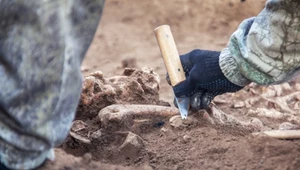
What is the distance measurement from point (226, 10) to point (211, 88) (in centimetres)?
328

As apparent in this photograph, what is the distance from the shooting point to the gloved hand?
2.51 m

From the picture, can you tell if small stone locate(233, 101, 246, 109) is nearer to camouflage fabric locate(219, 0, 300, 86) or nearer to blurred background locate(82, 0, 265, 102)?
camouflage fabric locate(219, 0, 300, 86)

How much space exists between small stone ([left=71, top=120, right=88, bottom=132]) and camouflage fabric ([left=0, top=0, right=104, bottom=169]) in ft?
2.89

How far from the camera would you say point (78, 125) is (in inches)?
106

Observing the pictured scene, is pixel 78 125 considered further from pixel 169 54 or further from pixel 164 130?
pixel 169 54

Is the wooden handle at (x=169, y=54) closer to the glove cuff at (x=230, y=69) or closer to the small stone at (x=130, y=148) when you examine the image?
the glove cuff at (x=230, y=69)

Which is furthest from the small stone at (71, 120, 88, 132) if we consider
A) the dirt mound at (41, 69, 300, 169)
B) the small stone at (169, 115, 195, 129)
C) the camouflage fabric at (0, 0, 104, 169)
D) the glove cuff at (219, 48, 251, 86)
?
the camouflage fabric at (0, 0, 104, 169)

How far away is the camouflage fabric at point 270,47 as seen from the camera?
7.53 feet

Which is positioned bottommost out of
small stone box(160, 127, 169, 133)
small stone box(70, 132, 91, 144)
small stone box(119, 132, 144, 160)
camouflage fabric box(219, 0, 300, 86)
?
Result: small stone box(70, 132, 91, 144)

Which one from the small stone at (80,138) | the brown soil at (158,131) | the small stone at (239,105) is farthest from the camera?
the small stone at (239,105)

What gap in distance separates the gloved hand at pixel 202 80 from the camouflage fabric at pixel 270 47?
9 cm

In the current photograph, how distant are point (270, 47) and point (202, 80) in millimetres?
361

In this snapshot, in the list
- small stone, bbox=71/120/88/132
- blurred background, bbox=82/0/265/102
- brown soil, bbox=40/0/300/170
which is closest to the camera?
brown soil, bbox=40/0/300/170

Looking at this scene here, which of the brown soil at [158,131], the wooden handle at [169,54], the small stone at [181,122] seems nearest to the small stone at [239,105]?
the brown soil at [158,131]
